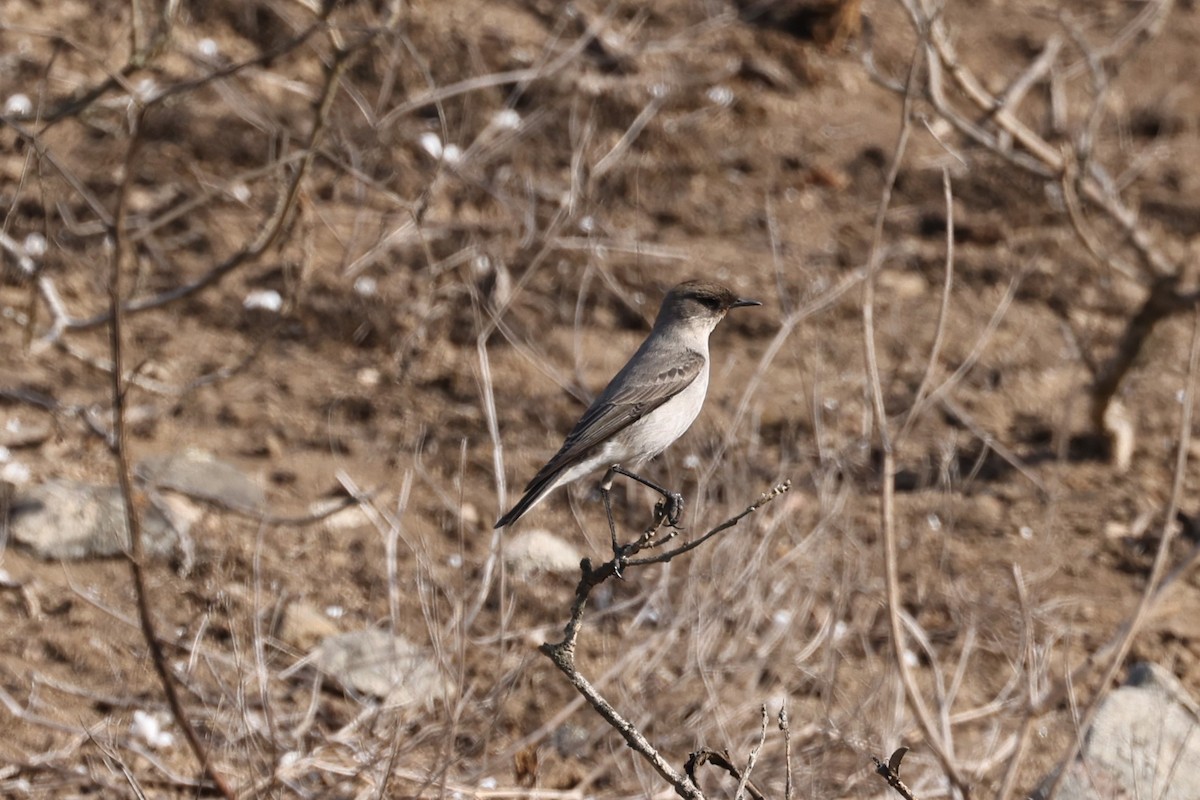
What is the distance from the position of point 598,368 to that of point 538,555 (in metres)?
1.54

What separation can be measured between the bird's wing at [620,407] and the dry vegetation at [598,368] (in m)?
0.39

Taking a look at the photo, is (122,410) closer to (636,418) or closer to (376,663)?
(636,418)

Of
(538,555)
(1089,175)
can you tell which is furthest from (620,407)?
(1089,175)

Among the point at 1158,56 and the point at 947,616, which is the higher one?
the point at 1158,56

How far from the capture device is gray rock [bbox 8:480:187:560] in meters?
6.59

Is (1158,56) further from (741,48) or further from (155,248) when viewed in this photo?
(155,248)

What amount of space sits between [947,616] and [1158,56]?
575 centimetres

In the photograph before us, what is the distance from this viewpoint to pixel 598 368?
8.28 m

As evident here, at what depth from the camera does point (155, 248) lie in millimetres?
8555

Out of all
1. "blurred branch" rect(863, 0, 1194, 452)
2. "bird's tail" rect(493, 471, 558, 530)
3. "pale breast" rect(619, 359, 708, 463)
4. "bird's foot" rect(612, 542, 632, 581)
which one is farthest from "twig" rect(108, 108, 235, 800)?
"blurred branch" rect(863, 0, 1194, 452)

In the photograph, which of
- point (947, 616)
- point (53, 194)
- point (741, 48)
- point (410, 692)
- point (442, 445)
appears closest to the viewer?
point (410, 692)

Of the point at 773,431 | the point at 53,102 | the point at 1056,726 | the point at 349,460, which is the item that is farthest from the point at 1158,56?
the point at 53,102

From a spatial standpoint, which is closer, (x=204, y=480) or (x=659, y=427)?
(x=659, y=427)

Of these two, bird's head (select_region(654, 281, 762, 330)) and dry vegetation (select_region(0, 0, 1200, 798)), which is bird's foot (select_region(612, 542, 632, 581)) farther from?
bird's head (select_region(654, 281, 762, 330))
